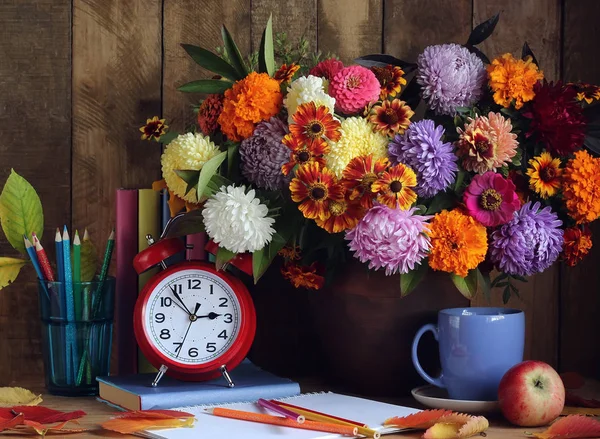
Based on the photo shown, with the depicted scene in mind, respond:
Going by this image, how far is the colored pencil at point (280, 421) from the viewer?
914 mm

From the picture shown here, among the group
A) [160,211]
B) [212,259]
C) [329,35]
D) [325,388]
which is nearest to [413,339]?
[325,388]

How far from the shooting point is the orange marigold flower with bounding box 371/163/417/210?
3.29 ft

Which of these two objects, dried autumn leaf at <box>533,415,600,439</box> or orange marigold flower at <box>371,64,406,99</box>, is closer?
dried autumn leaf at <box>533,415,600,439</box>

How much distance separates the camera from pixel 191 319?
1124mm

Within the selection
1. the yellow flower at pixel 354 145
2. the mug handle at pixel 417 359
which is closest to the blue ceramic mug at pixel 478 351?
the mug handle at pixel 417 359

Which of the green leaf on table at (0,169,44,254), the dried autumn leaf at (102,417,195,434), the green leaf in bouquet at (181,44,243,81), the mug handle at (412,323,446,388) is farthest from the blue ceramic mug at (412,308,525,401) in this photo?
the green leaf on table at (0,169,44,254)

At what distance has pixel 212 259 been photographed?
121cm

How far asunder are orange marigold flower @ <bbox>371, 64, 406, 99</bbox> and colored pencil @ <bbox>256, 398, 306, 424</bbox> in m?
0.41

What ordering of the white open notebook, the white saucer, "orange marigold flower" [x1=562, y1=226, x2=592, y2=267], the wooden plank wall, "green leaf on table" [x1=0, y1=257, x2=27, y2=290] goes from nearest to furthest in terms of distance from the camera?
the white open notebook < the white saucer < "orange marigold flower" [x1=562, y1=226, x2=592, y2=267] < "green leaf on table" [x1=0, y1=257, x2=27, y2=290] < the wooden plank wall

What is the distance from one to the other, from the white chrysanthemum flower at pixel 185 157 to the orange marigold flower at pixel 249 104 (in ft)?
0.11

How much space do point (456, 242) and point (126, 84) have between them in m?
0.64


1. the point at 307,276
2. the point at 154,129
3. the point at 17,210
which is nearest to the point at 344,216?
the point at 307,276

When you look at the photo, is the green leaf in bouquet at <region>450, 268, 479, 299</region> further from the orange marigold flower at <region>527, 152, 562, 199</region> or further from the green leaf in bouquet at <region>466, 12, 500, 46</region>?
the green leaf in bouquet at <region>466, 12, 500, 46</region>

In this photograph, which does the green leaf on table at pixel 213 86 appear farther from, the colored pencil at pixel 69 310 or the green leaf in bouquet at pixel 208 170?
the colored pencil at pixel 69 310
